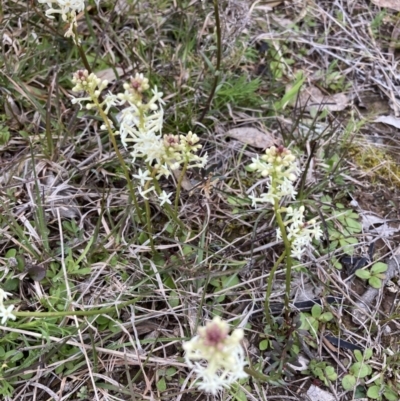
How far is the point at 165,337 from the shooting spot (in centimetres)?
264

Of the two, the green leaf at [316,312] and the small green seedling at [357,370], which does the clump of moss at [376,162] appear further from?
the small green seedling at [357,370]

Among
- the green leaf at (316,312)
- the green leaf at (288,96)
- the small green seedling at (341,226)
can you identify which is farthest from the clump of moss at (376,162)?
the green leaf at (316,312)

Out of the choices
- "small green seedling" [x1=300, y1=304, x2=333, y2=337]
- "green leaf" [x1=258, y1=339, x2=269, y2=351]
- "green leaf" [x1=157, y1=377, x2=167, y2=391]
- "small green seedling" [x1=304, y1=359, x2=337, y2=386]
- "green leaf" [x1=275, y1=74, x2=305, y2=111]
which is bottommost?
"green leaf" [x1=157, y1=377, x2=167, y2=391]

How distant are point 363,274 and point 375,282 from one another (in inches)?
2.9

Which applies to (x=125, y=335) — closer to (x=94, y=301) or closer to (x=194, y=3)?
(x=94, y=301)

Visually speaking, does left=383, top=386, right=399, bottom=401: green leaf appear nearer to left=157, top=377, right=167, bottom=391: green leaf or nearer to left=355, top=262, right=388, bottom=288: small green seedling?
left=355, top=262, right=388, bottom=288: small green seedling

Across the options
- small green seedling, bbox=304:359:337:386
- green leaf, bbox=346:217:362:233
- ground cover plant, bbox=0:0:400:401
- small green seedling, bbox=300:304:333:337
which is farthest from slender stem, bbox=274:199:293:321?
green leaf, bbox=346:217:362:233

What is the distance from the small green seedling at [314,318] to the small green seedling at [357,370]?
21 cm

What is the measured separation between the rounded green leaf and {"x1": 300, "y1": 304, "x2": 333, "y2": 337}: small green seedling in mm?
A: 296

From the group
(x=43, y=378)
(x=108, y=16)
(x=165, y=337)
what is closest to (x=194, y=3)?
(x=108, y=16)

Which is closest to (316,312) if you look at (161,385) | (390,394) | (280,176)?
(390,394)

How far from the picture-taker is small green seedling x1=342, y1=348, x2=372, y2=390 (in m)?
2.56

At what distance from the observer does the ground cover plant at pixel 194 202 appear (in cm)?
249

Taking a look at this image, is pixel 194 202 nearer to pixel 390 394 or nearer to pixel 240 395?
pixel 240 395
